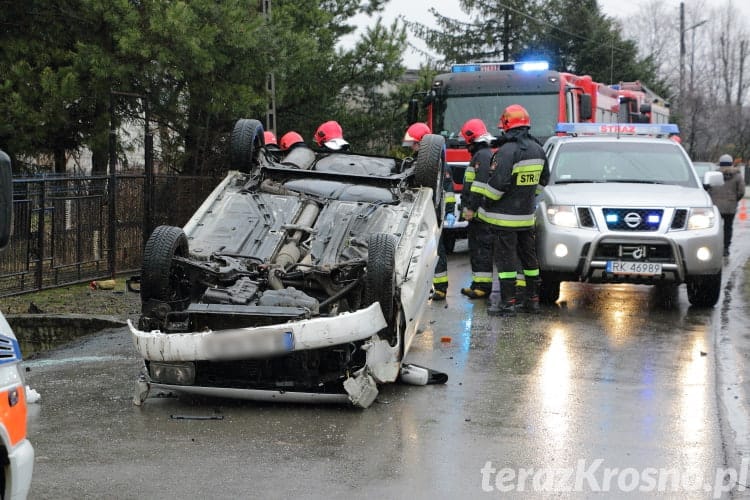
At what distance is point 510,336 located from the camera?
9445mm

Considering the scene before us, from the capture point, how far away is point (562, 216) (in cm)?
1077

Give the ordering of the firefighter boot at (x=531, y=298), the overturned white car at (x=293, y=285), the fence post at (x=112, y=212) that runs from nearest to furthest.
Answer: the overturned white car at (x=293, y=285) < the firefighter boot at (x=531, y=298) < the fence post at (x=112, y=212)

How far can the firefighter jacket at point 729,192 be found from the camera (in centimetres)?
1748

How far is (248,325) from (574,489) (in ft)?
7.49

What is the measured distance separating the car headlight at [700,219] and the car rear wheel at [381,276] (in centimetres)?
496

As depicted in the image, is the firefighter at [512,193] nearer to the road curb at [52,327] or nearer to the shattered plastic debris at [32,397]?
the road curb at [52,327]

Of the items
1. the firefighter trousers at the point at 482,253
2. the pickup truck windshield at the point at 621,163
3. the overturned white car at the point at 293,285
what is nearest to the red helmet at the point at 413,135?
the firefighter trousers at the point at 482,253

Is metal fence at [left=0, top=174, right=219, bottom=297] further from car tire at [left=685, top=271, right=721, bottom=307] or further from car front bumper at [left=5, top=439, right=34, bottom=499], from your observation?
car front bumper at [left=5, top=439, right=34, bottom=499]

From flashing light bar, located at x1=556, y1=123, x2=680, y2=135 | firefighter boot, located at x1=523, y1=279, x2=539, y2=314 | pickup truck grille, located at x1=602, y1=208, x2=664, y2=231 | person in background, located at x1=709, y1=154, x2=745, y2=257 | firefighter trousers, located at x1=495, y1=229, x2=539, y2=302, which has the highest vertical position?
flashing light bar, located at x1=556, y1=123, x2=680, y2=135

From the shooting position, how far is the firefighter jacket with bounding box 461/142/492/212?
36.4ft

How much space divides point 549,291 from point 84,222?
5404mm

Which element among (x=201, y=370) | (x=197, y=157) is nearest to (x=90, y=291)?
(x=197, y=157)

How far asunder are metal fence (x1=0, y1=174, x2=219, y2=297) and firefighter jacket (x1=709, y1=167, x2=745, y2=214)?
8614 mm

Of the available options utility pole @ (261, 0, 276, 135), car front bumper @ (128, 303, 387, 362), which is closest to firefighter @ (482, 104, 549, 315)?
car front bumper @ (128, 303, 387, 362)
